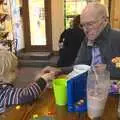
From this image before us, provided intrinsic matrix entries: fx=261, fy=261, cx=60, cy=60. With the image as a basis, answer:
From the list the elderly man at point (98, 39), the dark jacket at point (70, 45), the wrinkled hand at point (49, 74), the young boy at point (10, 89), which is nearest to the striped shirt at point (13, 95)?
the young boy at point (10, 89)

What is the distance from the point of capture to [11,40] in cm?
→ 602

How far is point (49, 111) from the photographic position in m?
1.38

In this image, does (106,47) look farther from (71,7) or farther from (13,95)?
(71,7)

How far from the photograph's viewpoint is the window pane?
6488 mm

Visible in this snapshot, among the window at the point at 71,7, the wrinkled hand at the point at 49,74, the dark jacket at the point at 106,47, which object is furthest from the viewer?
the window at the point at 71,7

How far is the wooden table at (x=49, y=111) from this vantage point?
1.31 metres

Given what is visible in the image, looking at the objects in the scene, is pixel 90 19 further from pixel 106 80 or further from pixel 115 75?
pixel 106 80

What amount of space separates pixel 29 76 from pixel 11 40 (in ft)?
3.96

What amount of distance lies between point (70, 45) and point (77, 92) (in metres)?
2.10

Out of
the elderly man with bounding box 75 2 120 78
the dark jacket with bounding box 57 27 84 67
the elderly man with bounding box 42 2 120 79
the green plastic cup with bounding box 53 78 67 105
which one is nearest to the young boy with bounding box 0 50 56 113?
the green plastic cup with bounding box 53 78 67 105

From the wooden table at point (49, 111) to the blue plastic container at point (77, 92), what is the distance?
0.12ft

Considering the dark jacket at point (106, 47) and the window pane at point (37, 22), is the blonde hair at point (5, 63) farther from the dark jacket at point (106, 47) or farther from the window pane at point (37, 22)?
the window pane at point (37, 22)

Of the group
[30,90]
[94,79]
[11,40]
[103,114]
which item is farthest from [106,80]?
[11,40]

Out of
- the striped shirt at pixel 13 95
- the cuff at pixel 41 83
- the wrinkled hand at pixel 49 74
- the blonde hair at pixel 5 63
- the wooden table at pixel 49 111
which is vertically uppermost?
the blonde hair at pixel 5 63
